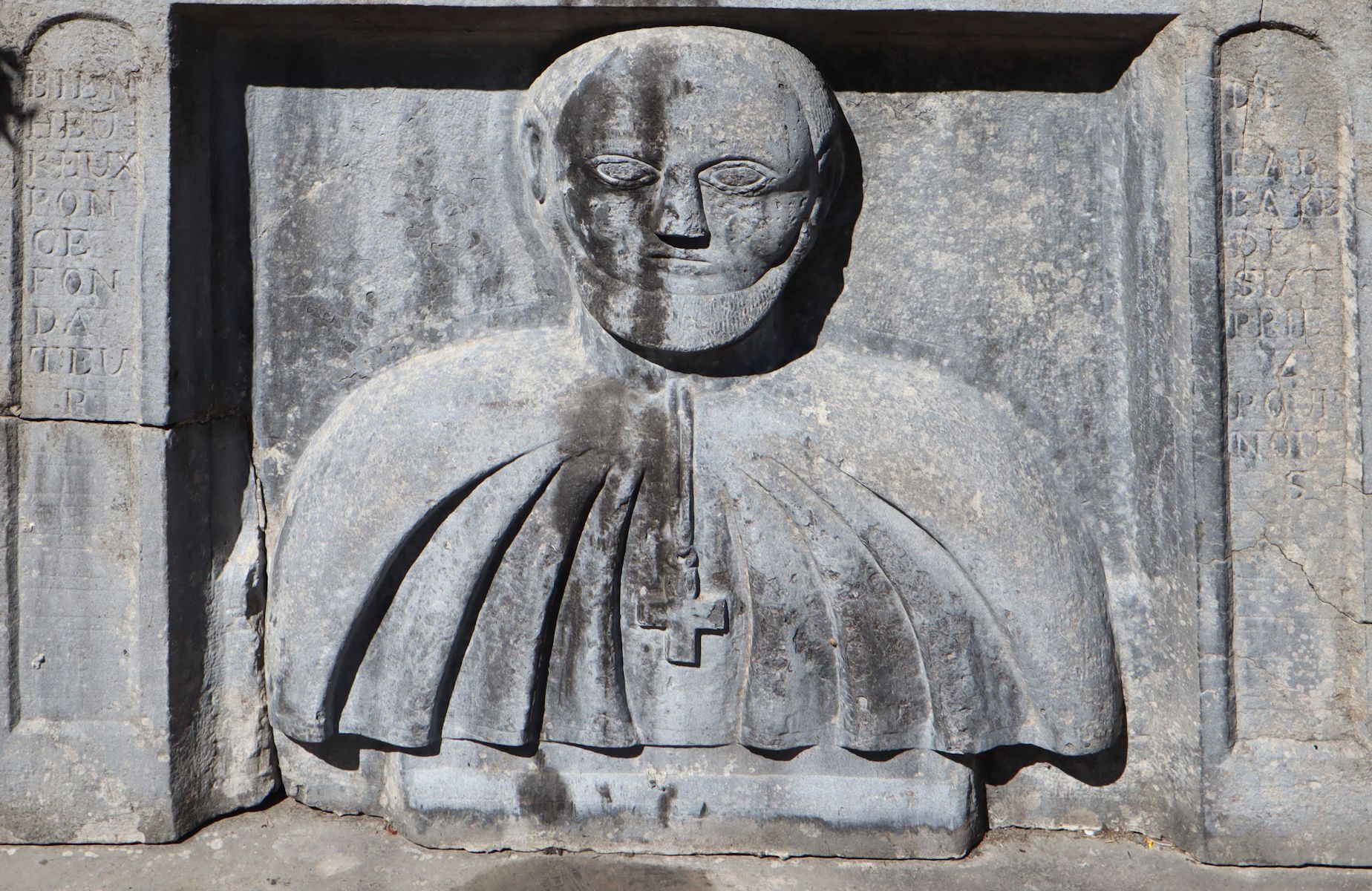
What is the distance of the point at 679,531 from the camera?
2.64m

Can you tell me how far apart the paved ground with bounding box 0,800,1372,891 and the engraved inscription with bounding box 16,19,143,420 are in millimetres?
884

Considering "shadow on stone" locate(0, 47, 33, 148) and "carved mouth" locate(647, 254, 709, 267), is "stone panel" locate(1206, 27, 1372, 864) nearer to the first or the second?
"carved mouth" locate(647, 254, 709, 267)

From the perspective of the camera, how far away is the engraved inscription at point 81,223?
2.51 m

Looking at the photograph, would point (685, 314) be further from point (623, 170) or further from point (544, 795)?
point (544, 795)

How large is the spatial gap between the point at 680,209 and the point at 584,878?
51.4 inches

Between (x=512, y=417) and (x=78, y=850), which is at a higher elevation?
(x=512, y=417)

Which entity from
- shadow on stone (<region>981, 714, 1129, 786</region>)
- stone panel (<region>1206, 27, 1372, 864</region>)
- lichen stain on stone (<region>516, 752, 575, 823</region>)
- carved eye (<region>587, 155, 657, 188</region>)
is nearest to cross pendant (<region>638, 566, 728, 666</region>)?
lichen stain on stone (<region>516, 752, 575, 823</region>)

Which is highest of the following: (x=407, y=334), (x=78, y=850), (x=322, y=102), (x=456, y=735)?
(x=322, y=102)

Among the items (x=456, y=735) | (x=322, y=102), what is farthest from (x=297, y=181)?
(x=456, y=735)

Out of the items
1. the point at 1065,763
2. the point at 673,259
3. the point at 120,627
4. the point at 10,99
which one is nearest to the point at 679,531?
the point at 673,259

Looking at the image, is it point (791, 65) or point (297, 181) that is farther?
point (297, 181)

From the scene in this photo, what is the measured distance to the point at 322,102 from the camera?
105 inches

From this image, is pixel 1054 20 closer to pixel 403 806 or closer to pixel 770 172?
pixel 770 172

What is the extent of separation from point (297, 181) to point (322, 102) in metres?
0.16
